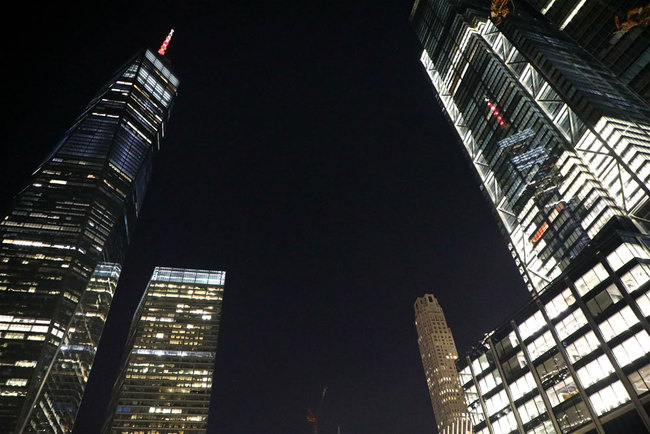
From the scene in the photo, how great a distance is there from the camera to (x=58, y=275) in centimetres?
15375

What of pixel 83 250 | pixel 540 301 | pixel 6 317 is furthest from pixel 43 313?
pixel 540 301

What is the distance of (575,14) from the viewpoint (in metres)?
76.8

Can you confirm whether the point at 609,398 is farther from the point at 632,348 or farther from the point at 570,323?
the point at 570,323

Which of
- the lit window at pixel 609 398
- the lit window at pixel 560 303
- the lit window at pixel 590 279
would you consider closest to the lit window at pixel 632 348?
the lit window at pixel 609 398

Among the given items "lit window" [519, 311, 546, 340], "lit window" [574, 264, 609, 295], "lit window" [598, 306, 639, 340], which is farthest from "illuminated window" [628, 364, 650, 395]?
"lit window" [519, 311, 546, 340]

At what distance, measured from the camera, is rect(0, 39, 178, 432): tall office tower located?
13312 cm

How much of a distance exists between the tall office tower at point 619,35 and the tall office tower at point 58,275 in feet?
536

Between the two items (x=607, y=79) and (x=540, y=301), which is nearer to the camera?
(x=540, y=301)

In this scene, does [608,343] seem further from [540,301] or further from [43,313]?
[43,313]

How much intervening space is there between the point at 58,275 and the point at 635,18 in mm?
173456

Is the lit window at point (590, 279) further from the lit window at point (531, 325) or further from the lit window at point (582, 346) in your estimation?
the lit window at point (531, 325)

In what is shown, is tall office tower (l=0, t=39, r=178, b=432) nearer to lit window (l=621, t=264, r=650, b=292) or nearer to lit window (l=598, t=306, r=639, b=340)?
lit window (l=598, t=306, r=639, b=340)

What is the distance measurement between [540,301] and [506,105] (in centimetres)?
6638

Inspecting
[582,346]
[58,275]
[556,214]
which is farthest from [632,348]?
[58,275]
